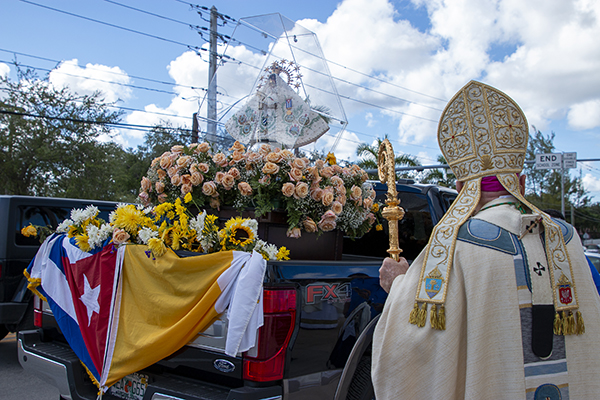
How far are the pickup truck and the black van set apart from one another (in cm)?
263

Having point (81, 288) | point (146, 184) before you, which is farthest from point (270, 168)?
point (81, 288)

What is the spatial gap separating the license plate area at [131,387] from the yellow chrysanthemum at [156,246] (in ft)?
2.60

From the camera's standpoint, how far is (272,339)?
255cm

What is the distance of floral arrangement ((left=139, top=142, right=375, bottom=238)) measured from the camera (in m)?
3.66

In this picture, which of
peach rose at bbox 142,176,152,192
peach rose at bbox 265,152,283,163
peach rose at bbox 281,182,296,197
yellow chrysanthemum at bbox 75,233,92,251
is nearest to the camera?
yellow chrysanthemum at bbox 75,233,92,251

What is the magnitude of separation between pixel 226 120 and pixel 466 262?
3771mm

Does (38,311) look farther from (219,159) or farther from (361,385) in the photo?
(361,385)

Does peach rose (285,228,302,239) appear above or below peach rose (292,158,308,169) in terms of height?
below

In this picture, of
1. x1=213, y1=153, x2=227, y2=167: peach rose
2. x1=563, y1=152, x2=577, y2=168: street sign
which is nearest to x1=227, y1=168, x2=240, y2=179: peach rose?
x1=213, y1=153, x2=227, y2=167: peach rose

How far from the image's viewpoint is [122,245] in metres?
3.08

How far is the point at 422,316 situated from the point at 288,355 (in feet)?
3.64

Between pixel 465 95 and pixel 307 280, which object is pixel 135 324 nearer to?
pixel 307 280

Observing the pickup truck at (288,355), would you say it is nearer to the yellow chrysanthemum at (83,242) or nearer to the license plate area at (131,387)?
the license plate area at (131,387)

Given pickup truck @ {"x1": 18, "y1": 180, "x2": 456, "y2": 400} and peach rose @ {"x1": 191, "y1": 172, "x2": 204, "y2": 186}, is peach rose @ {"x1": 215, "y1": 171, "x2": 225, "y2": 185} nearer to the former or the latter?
peach rose @ {"x1": 191, "y1": 172, "x2": 204, "y2": 186}
